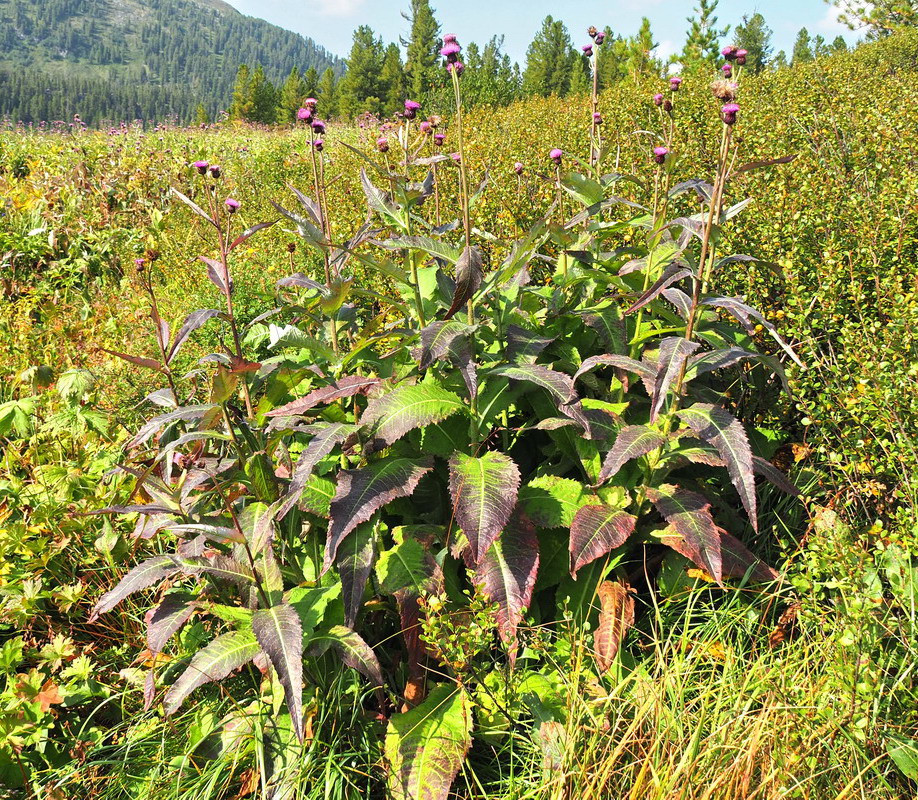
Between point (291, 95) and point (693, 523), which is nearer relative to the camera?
point (693, 523)

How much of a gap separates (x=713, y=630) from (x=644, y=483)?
54 centimetres

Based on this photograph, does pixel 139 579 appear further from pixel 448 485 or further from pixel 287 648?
pixel 448 485

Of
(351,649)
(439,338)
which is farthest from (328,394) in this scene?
(351,649)

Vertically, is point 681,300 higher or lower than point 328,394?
higher

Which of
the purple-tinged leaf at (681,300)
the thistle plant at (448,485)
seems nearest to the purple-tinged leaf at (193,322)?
the thistle plant at (448,485)

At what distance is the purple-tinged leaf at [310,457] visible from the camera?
6.01ft

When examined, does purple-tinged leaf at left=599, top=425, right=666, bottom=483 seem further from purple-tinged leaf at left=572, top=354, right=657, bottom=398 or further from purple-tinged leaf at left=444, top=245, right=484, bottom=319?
purple-tinged leaf at left=444, top=245, right=484, bottom=319

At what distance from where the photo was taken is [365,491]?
1947 mm

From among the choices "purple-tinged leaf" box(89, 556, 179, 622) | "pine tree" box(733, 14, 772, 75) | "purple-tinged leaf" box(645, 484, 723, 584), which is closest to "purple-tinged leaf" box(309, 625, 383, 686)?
"purple-tinged leaf" box(89, 556, 179, 622)

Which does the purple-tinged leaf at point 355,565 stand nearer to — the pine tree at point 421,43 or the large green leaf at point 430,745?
the large green leaf at point 430,745

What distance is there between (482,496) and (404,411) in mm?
340

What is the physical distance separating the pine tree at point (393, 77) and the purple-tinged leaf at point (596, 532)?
50347 millimetres

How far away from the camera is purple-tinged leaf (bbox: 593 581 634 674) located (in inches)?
79.0

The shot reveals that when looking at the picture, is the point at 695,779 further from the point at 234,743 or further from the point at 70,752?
the point at 70,752
